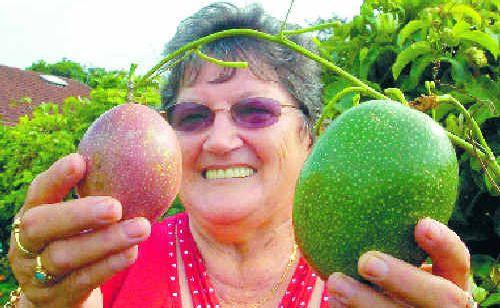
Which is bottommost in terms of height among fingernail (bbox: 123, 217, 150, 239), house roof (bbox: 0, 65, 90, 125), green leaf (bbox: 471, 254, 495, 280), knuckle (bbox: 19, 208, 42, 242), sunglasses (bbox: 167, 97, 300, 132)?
house roof (bbox: 0, 65, 90, 125)

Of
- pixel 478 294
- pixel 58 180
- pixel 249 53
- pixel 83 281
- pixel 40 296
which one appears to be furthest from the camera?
pixel 249 53

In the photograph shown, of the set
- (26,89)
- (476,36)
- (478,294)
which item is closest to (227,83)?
(476,36)

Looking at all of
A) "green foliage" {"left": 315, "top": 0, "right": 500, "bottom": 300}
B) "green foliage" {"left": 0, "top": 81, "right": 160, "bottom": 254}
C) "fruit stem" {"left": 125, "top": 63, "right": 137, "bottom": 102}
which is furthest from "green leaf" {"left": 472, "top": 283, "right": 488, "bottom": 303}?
"green foliage" {"left": 0, "top": 81, "right": 160, "bottom": 254}

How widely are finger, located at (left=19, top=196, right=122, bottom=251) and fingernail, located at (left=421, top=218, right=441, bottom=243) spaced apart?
772 millimetres

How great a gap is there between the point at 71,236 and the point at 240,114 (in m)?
1.16

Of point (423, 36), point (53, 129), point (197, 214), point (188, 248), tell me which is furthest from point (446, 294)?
point (53, 129)

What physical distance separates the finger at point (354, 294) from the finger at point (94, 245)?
Result: 519mm

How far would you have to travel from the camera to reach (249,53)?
2818mm

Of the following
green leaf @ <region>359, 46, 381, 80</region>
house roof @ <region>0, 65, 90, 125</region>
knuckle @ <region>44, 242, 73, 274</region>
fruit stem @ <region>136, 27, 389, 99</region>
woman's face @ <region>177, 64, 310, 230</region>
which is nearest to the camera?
fruit stem @ <region>136, 27, 389, 99</region>

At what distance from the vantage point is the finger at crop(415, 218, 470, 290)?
1.33 meters

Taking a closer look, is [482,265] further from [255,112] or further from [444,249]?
[444,249]

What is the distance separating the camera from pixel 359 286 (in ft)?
4.57

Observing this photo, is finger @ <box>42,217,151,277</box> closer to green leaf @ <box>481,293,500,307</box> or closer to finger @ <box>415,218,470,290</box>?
finger @ <box>415,218,470,290</box>

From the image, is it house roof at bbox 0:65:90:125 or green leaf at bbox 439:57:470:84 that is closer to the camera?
green leaf at bbox 439:57:470:84
